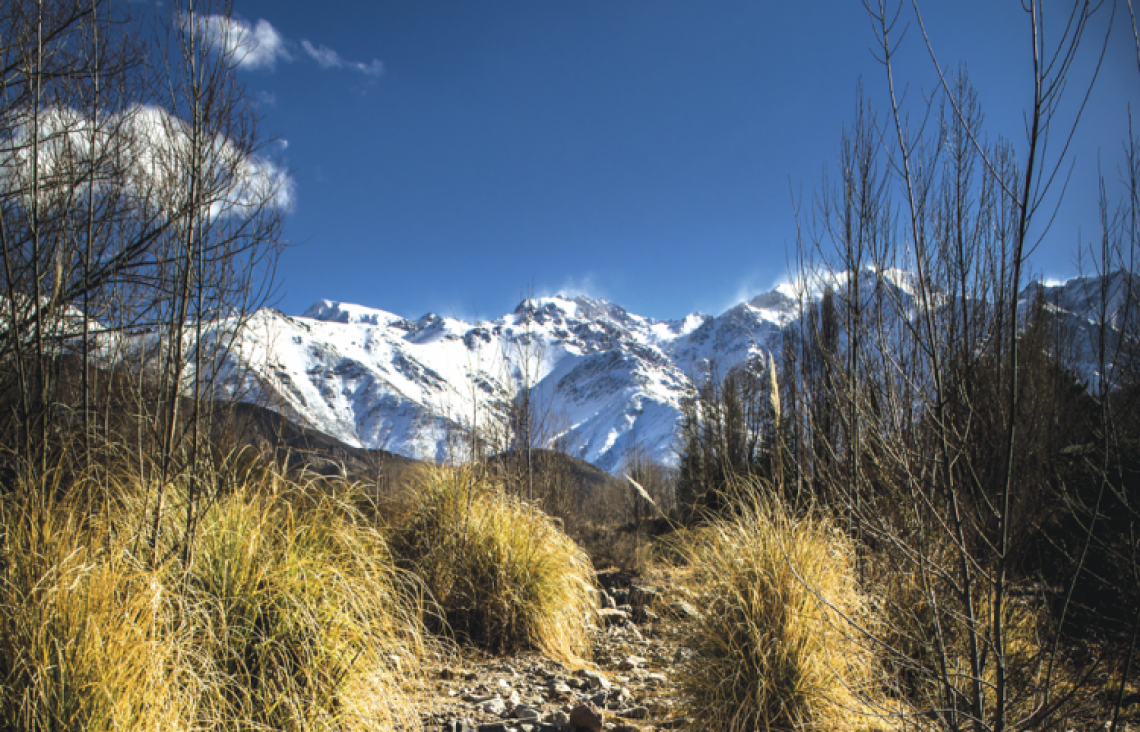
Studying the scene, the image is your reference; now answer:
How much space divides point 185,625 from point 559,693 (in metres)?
2.13

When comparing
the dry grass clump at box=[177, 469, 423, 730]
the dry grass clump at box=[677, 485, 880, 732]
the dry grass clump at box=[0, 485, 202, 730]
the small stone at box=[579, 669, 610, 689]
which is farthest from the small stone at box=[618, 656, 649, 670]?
the dry grass clump at box=[0, 485, 202, 730]

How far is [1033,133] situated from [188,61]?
3.42 m

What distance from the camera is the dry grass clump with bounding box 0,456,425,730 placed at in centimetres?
166

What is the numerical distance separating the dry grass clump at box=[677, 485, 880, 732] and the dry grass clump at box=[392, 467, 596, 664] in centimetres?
145

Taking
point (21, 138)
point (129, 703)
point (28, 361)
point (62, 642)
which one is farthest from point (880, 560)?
point (21, 138)

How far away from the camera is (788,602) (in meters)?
2.65

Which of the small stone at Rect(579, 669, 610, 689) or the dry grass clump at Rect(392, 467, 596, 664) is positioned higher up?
the dry grass clump at Rect(392, 467, 596, 664)

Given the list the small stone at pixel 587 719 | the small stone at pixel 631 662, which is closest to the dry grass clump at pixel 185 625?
the small stone at pixel 587 719

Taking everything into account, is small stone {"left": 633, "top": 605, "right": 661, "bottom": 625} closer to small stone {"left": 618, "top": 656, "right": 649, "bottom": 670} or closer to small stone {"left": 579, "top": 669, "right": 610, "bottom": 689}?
small stone {"left": 618, "top": 656, "right": 649, "bottom": 670}

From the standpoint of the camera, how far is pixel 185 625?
2088mm

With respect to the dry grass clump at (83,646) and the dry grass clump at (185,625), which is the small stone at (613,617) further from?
the dry grass clump at (83,646)

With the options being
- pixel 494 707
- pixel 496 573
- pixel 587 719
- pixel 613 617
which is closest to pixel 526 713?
pixel 494 707

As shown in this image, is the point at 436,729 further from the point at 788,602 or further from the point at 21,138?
the point at 21,138

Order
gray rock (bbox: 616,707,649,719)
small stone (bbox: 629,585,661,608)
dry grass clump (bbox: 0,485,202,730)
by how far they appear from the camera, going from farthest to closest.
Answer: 1. small stone (bbox: 629,585,661,608)
2. gray rock (bbox: 616,707,649,719)
3. dry grass clump (bbox: 0,485,202,730)
